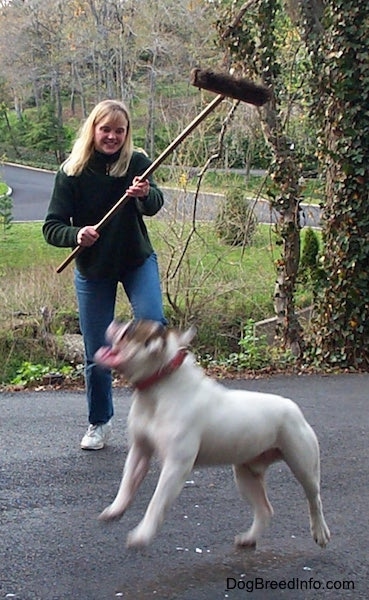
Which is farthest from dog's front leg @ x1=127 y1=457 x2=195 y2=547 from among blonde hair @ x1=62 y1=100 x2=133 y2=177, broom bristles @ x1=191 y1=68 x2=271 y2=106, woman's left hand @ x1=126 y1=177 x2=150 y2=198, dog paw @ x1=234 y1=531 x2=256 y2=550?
blonde hair @ x1=62 y1=100 x2=133 y2=177

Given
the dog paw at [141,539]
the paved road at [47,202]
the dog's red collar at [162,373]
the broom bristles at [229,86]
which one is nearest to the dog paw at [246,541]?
the dog paw at [141,539]

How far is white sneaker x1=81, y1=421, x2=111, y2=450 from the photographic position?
547 cm

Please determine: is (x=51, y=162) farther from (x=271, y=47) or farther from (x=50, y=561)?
(x=50, y=561)

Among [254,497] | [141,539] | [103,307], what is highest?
[103,307]

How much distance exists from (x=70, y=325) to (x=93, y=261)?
6.45m

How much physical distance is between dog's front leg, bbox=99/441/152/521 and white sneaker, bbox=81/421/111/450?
1.97 metres

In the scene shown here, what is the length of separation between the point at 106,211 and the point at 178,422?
80.9 inches

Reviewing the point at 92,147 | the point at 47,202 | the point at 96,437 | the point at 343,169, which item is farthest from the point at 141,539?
the point at 47,202

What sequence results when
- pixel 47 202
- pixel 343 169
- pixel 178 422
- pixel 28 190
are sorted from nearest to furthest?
pixel 178 422
pixel 343 169
pixel 47 202
pixel 28 190

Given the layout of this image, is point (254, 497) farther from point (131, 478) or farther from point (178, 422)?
point (178, 422)

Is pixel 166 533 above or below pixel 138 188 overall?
below

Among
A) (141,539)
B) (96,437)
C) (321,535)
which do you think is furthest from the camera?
(96,437)

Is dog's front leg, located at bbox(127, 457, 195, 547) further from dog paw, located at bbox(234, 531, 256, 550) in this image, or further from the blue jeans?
the blue jeans

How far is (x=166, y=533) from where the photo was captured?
13.7 ft
